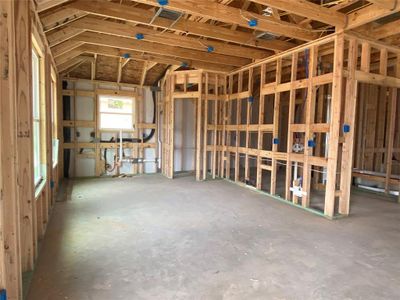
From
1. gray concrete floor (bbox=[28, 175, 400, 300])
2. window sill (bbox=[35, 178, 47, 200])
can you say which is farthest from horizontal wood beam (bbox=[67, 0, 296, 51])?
gray concrete floor (bbox=[28, 175, 400, 300])

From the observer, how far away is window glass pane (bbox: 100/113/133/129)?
7.35 metres

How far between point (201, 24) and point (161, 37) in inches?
33.4

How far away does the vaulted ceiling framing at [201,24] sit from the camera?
349 cm

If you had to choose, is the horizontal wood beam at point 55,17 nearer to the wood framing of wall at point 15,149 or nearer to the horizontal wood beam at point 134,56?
the wood framing of wall at point 15,149

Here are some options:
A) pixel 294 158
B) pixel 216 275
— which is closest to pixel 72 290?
pixel 216 275

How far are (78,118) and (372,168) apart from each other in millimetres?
7721

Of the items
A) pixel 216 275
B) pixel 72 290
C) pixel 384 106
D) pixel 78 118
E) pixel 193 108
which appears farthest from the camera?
pixel 193 108

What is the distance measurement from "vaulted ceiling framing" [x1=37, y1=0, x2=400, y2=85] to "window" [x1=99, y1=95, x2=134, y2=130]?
140 centimetres

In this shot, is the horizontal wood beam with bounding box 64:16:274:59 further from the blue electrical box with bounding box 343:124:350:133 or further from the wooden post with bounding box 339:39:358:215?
the blue electrical box with bounding box 343:124:350:133

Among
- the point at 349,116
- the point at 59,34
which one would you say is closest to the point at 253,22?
the point at 349,116

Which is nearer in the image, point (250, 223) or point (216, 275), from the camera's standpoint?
point (216, 275)

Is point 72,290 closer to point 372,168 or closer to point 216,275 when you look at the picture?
point 216,275

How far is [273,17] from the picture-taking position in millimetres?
4043

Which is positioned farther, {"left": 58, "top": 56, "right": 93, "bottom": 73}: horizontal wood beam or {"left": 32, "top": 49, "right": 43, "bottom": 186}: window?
{"left": 58, "top": 56, "right": 93, "bottom": 73}: horizontal wood beam
